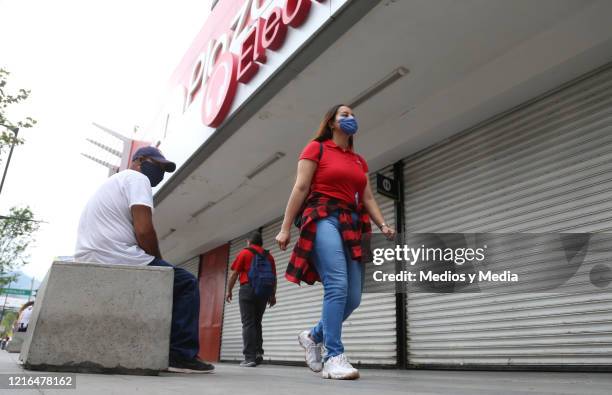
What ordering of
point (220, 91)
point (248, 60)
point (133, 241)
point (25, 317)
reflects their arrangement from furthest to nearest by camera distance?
point (25, 317) < point (220, 91) < point (248, 60) < point (133, 241)

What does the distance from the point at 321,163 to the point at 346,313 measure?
3.32ft

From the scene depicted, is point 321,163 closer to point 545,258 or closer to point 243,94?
point 545,258

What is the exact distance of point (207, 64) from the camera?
28.6 feet

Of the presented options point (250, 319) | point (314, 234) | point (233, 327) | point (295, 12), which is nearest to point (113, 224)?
point (314, 234)

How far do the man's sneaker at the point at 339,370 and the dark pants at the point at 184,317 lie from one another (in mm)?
899

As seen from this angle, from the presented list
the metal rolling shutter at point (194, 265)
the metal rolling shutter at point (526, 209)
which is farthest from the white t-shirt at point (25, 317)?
the metal rolling shutter at point (526, 209)

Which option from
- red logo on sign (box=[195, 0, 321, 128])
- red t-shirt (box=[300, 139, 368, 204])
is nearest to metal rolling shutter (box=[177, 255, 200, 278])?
red logo on sign (box=[195, 0, 321, 128])

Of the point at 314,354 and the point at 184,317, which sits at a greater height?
the point at 184,317

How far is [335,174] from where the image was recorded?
125 inches

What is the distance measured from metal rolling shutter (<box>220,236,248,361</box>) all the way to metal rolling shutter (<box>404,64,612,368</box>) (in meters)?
5.71

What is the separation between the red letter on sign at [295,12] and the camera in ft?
16.5

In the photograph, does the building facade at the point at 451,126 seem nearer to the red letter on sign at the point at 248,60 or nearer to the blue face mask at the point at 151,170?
the red letter on sign at the point at 248,60

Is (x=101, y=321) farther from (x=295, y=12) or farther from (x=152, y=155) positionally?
(x=295, y=12)

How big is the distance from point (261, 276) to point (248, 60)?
2.80 metres
